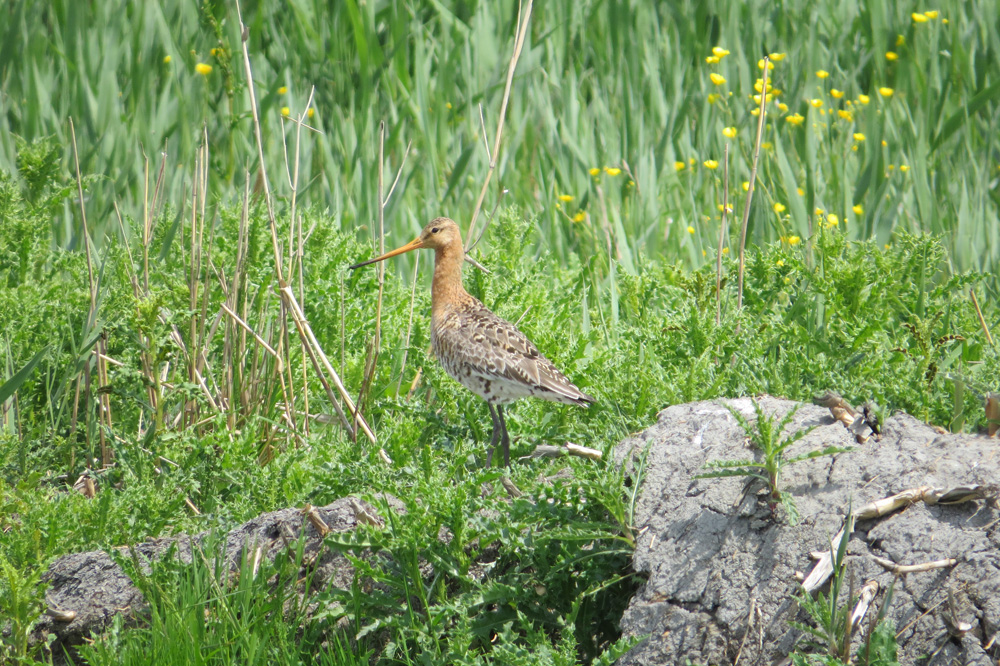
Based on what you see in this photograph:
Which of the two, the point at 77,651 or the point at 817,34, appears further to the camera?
the point at 817,34

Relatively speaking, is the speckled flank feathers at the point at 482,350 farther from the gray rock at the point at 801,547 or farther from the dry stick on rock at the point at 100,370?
the dry stick on rock at the point at 100,370

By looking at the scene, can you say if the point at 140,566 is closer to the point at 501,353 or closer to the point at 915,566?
the point at 501,353

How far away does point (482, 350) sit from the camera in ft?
15.2

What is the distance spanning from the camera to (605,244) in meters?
6.38

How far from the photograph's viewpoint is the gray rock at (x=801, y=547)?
2.74 m

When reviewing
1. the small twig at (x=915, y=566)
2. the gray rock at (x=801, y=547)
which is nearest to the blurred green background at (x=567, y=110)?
the gray rock at (x=801, y=547)

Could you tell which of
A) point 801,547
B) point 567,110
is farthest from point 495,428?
point 567,110

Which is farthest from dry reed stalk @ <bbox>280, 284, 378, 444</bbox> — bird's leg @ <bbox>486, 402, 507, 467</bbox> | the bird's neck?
the bird's neck

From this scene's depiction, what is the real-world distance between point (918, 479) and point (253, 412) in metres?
2.87

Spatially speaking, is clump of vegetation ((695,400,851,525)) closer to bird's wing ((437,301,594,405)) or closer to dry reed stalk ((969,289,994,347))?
bird's wing ((437,301,594,405))

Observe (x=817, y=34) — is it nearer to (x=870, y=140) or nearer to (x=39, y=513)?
(x=870, y=140)

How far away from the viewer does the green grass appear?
10.9ft

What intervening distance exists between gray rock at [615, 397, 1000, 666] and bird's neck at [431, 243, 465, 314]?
217cm

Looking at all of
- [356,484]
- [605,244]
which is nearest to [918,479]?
[356,484]
